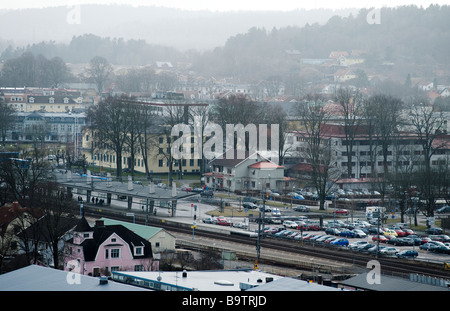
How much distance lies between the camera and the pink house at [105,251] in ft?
78.5

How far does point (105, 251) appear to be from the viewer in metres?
24.3

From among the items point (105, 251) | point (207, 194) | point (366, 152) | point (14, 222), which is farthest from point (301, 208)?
point (105, 251)

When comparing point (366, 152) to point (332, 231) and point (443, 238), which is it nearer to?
point (332, 231)

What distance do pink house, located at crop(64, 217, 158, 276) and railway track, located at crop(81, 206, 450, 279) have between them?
404cm

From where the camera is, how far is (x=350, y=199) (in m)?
39.9

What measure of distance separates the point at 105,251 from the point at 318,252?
716 centimetres

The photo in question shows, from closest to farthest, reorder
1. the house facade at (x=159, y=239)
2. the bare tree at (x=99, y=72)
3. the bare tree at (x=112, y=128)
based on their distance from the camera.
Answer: the house facade at (x=159, y=239) → the bare tree at (x=112, y=128) → the bare tree at (x=99, y=72)

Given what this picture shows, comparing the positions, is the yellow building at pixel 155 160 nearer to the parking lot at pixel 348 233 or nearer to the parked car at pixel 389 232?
the parking lot at pixel 348 233

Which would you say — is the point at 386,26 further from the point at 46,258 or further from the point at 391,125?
the point at 46,258

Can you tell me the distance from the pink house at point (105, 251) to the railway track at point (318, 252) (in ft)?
13.2

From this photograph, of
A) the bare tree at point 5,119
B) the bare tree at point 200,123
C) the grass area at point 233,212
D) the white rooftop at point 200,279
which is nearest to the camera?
the white rooftop at point 200,279

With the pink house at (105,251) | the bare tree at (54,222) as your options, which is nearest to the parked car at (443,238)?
the pink house at (105,251)
